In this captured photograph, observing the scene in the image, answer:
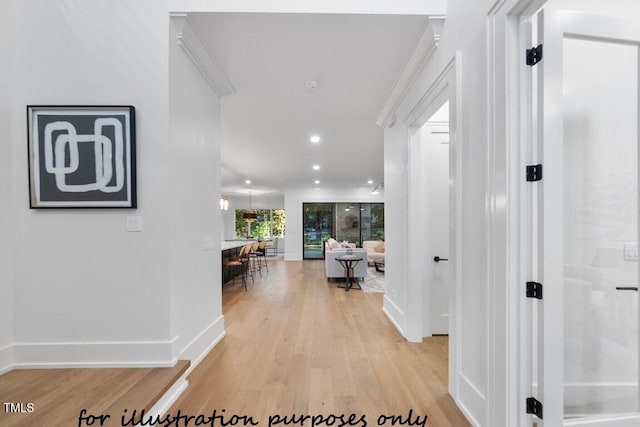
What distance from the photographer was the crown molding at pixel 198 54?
2111mm

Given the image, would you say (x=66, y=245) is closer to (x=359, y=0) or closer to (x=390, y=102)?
(x=359, y=0)

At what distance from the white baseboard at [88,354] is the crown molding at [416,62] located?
9.90 feet

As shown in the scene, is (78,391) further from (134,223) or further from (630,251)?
(630,251)

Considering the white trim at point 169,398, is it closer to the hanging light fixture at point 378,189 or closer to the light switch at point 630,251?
the light switch at point 630,251

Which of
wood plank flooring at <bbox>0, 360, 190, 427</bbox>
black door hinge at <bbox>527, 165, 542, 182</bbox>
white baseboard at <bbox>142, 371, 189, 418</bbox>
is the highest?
black door hinge at <bbox>527, 165, 542, 182</bbox>

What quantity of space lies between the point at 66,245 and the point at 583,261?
132 inches

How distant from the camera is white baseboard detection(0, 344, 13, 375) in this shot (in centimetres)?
198

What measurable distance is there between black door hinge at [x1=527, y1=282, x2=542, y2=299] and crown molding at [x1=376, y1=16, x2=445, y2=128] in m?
1.85

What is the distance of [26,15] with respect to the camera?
2.06 meters

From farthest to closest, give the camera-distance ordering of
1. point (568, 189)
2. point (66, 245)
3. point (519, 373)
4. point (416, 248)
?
point (416, 248)
point (66, 245)
point (568, 189)
point (519, 373)

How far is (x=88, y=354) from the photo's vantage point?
2.04 metres

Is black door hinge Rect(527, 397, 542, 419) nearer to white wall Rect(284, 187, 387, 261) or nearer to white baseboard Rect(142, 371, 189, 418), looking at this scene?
white baseboard Rect(142, 371, 189, 418)

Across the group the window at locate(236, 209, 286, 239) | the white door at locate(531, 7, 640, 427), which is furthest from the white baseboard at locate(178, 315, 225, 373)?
the window at locate(236, 209, 286, 239)

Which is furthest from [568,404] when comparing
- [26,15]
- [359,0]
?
[26,15]
